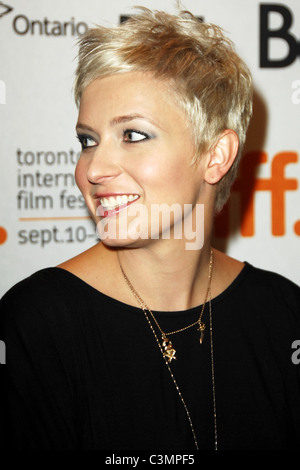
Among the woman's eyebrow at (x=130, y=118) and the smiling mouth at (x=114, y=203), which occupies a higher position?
the woman's eyebrow at (x=130, y=118)

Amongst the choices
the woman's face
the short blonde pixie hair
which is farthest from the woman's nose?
the short blonde pixie hair

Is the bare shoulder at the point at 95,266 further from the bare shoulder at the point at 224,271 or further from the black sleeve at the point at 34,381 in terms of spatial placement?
the bare shoulder at the point at 224,271

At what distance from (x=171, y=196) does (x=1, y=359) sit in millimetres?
474

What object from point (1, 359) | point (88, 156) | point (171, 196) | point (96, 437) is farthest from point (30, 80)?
point (96, 437)

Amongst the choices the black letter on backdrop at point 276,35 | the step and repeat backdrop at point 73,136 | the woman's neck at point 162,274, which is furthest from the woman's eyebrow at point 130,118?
the black letter on backdrop at point 276,35

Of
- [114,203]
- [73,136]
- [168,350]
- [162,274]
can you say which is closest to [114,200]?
[114,203]

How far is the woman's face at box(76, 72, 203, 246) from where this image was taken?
112 centimetres

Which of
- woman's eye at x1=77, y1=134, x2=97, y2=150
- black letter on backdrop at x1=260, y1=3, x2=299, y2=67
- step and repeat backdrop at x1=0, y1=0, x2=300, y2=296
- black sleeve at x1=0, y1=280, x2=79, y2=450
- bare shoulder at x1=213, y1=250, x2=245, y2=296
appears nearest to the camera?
black sleeve at x1=0, y1=280, x2=79, y2=450

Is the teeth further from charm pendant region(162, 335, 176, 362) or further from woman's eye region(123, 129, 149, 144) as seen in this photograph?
charm pendant region(162, 335, 176, 362)

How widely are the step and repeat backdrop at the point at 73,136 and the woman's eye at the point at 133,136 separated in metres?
0.73

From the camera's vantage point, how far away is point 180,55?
3.86 ft

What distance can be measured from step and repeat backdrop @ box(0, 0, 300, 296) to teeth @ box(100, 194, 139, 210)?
73 centimetres

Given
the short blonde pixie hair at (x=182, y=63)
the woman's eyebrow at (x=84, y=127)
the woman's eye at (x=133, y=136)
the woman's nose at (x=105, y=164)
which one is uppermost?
the short blonde pixie hair at (x=182, y=63)

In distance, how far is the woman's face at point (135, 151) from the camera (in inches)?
44.1
